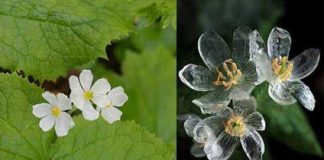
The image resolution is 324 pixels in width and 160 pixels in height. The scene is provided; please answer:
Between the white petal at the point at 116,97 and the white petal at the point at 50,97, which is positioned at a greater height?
the white petal at the point at 116,97

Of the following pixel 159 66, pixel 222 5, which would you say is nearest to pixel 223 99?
pixel 222 5

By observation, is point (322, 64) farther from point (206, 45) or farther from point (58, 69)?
point (58, 69)

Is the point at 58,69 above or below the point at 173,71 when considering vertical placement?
below

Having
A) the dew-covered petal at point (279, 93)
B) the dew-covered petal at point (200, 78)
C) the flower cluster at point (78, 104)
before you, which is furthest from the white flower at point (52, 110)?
the dew-covered petal at point (279, 93)

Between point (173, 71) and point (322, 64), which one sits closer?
point (173, 71)

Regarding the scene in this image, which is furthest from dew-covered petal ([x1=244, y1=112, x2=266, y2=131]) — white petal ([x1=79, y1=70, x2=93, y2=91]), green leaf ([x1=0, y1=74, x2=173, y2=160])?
white petal ([x1=79, y1=70, x2=93, y2=91])

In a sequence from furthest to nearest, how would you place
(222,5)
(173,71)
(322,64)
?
(322,64) → (173,71) → (222,5)

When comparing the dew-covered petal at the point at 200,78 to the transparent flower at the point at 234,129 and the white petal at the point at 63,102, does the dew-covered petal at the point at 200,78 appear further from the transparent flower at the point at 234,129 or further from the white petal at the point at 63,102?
the white petal at the point at 63,102

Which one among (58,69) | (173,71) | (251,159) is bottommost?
(251,159)
